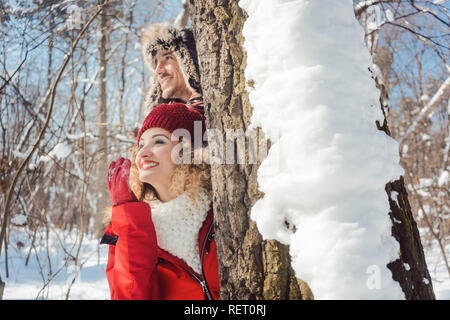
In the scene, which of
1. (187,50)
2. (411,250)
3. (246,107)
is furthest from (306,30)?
(187,50)

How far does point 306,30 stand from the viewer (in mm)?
596

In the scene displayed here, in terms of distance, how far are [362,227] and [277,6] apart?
1.64 ft

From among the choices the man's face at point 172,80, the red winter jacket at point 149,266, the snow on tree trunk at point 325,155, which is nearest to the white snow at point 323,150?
the snow on tree trunk at point 325,155

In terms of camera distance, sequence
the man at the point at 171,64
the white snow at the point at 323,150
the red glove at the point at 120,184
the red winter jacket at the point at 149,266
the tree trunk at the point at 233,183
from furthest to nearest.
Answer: the man at the point at 171,64 < the red glove at the point at 120,184 < the red winter jacket at the point at 149,266 < the tree trunk at the point at 233,183 < the white snow at the point at 323,150

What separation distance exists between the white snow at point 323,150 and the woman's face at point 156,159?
478 mm

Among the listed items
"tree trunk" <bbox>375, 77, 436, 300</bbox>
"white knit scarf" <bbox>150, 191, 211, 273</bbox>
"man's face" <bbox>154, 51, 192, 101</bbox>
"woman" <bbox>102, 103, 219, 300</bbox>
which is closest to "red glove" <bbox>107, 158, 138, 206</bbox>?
"woman" <bbox>102, 103, 219, 300</bbox>

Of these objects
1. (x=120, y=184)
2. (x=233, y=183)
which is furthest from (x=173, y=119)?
(x=233, y=183)

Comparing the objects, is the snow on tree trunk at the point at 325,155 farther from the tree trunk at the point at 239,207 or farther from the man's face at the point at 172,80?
the man's face at the point at 172,80

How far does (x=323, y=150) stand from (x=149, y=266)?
71cm

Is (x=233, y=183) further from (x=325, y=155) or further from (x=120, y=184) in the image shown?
(x=120, y=184)

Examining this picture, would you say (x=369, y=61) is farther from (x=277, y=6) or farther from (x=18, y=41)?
(x=18, y=41)

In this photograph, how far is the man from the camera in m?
1.50

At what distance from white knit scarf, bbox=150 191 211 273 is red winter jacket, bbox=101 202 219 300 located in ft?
0.07

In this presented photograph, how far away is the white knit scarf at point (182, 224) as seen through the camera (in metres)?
0.98
